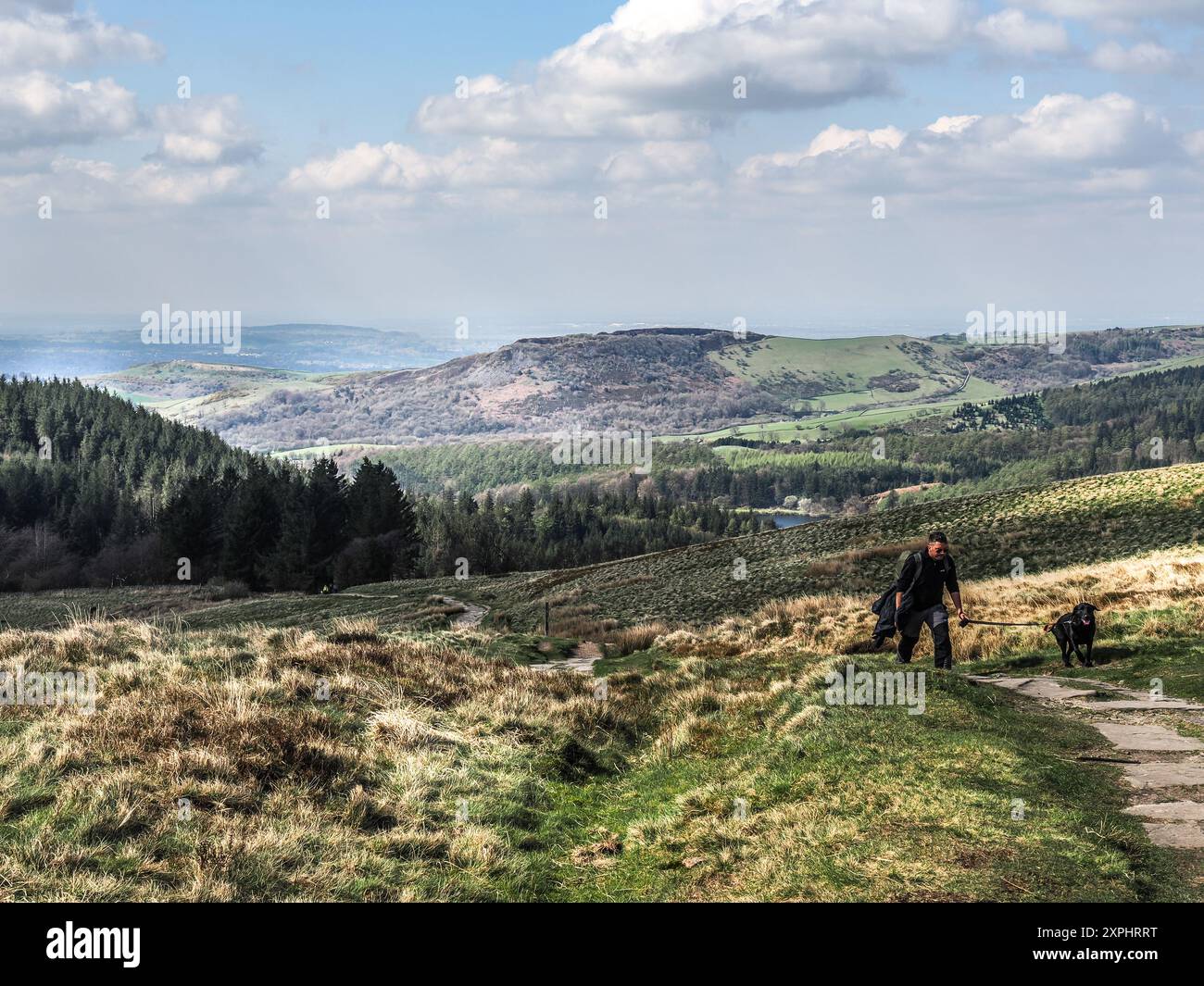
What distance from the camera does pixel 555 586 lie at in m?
58.8

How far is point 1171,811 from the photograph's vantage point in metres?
9.59

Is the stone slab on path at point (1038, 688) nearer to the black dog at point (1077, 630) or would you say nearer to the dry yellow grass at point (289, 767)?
the black dog at point (1077, 630)

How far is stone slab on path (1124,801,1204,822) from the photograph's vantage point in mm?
9391

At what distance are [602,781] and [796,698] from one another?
3746 millimetres

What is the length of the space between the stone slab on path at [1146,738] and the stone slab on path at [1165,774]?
64cm

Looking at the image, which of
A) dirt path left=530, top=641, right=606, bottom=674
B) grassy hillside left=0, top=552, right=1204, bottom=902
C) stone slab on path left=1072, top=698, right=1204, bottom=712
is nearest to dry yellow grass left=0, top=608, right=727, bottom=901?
grassy hillside left=0, top=552, right=1204, bottom=902

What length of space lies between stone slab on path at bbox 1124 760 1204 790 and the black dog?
25.3 feet

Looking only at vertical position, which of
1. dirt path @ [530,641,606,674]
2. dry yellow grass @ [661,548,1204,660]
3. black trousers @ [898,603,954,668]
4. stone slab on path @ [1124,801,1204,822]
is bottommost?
dirt path @ [530,641,606,674]

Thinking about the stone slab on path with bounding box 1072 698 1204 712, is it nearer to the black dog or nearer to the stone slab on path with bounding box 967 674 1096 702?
the stone slab on path with bounding box 967 674 1096 702

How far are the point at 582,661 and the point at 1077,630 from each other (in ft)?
39.1

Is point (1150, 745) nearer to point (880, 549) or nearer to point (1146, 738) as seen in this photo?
point (1146, 738)

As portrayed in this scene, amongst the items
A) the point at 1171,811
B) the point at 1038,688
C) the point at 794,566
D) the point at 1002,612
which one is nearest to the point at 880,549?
the point at 794,566
